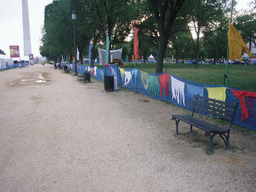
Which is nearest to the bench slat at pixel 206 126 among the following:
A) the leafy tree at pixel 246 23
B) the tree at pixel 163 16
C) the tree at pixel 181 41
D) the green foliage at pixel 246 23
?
the tree at pixel 163 16

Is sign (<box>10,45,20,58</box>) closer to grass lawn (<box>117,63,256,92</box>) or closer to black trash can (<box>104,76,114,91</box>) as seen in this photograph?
grass lawn (<box>117,63,256,92</box>)

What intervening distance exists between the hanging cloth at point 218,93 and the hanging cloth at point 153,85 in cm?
384

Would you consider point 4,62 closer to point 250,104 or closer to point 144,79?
point 144,79

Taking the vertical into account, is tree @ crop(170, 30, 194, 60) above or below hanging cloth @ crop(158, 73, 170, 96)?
above

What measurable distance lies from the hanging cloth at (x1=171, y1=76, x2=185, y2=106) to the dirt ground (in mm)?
1675

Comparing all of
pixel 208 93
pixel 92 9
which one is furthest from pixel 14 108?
pixel 92 9

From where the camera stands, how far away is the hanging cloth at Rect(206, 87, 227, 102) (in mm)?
6599

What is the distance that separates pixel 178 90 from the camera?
8.99 meters

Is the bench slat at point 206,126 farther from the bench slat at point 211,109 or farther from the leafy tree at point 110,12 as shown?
the leafy tree at point 110,12

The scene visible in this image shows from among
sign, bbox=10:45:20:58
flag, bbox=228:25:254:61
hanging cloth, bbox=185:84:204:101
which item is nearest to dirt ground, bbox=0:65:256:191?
hanging cloth, bbox=185:84:204:101

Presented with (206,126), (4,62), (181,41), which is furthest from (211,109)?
(4,62)

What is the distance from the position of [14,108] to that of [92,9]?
79.6 ft

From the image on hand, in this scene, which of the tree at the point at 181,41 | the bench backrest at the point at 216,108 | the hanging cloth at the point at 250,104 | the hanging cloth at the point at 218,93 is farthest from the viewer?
the tree at the point at 181,41

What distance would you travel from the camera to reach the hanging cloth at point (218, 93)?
6.60 m
